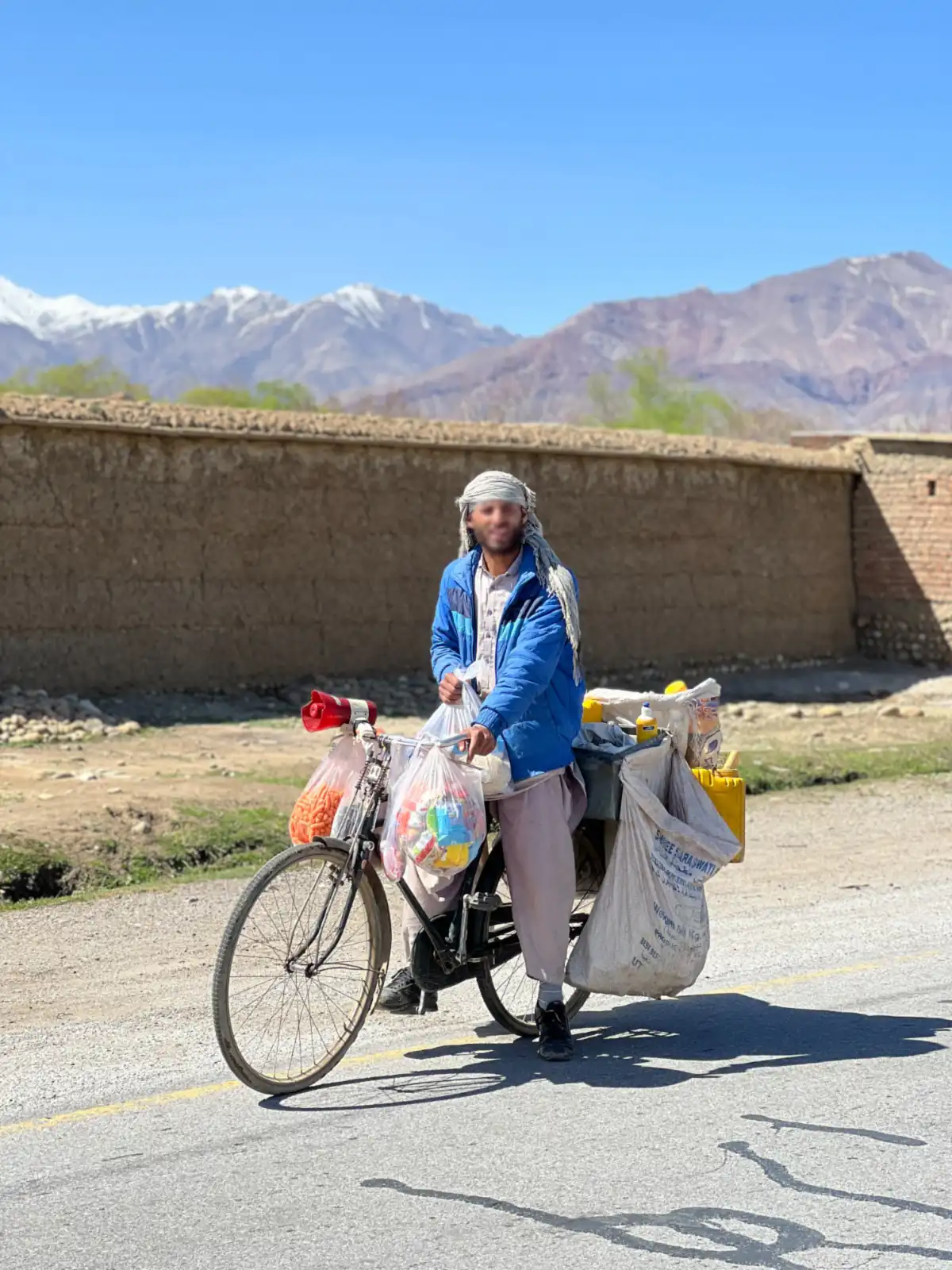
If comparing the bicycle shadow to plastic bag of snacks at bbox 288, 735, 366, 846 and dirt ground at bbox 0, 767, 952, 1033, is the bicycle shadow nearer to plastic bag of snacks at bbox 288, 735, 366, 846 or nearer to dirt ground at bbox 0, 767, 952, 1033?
plastic bag of snacks at bbox 288, 735, 366, 846

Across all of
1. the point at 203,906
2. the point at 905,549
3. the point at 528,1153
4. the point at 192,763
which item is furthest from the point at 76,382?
the point at 528,1153

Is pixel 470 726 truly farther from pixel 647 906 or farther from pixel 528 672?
pixel 647 906

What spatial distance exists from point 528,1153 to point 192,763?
940 cm

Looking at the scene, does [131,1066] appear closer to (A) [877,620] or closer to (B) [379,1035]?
(B) [379,1035]

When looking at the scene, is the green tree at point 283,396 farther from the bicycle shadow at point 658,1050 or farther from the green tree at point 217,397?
the bicycle shadow at point 658,1050

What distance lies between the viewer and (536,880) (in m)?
5.89

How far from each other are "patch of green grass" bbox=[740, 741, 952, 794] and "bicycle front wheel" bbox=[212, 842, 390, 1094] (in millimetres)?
8373

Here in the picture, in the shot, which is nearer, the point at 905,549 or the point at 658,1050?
the point at 658,1050

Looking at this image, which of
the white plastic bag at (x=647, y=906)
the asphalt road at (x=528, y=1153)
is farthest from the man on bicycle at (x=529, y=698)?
the asphalt road at (x=528, y=1153)

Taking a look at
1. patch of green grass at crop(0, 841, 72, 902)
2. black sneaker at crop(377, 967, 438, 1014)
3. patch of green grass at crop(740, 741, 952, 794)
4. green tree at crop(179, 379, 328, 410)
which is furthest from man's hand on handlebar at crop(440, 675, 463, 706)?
green tree at crop(179, 379, 328, 410)

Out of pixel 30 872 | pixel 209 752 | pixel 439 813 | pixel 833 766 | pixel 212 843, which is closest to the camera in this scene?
pixel 439 813

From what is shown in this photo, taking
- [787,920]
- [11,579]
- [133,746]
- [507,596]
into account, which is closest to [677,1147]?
[507,596]

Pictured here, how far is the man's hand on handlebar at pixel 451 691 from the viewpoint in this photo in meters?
5.86

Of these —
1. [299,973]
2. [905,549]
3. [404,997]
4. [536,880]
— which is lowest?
[404,997]
